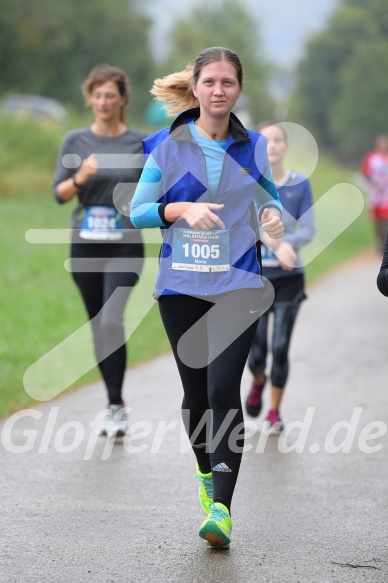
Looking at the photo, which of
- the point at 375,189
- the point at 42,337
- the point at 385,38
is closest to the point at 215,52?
the point at 42,337

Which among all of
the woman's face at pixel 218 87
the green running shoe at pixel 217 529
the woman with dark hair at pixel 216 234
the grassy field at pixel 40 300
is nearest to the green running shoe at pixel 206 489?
the woman with dark hair at pixel 216 234

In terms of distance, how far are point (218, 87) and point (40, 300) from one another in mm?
9575

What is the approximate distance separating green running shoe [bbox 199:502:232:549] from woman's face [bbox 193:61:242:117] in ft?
5.55

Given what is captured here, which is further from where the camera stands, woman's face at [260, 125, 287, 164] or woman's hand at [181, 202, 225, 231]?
woman's face at [260, 125, 287, 164]

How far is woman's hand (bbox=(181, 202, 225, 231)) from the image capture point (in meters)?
4.90

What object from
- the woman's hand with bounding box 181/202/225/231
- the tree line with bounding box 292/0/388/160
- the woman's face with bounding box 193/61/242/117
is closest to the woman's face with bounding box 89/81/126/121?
the woman's face with bounding box 193/61/242/117

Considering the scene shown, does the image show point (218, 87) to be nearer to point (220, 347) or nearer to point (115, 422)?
point (220, 347)

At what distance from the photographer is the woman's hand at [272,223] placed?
5172mm

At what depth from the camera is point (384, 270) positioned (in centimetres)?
511

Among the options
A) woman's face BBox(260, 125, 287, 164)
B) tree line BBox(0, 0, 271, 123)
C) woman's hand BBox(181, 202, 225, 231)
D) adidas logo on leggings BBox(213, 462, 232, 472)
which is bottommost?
tree line BBox(0, 0, 271, 123)

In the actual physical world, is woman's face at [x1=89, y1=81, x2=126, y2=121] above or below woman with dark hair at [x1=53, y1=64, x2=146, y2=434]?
above

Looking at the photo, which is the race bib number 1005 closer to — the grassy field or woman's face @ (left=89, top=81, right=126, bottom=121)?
woman's face @ (left=89, top=81, right=126, bottom=121)

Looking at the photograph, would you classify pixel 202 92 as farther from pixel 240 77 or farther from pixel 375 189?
pixel 375 189

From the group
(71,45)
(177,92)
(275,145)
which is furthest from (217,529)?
(71,45)
